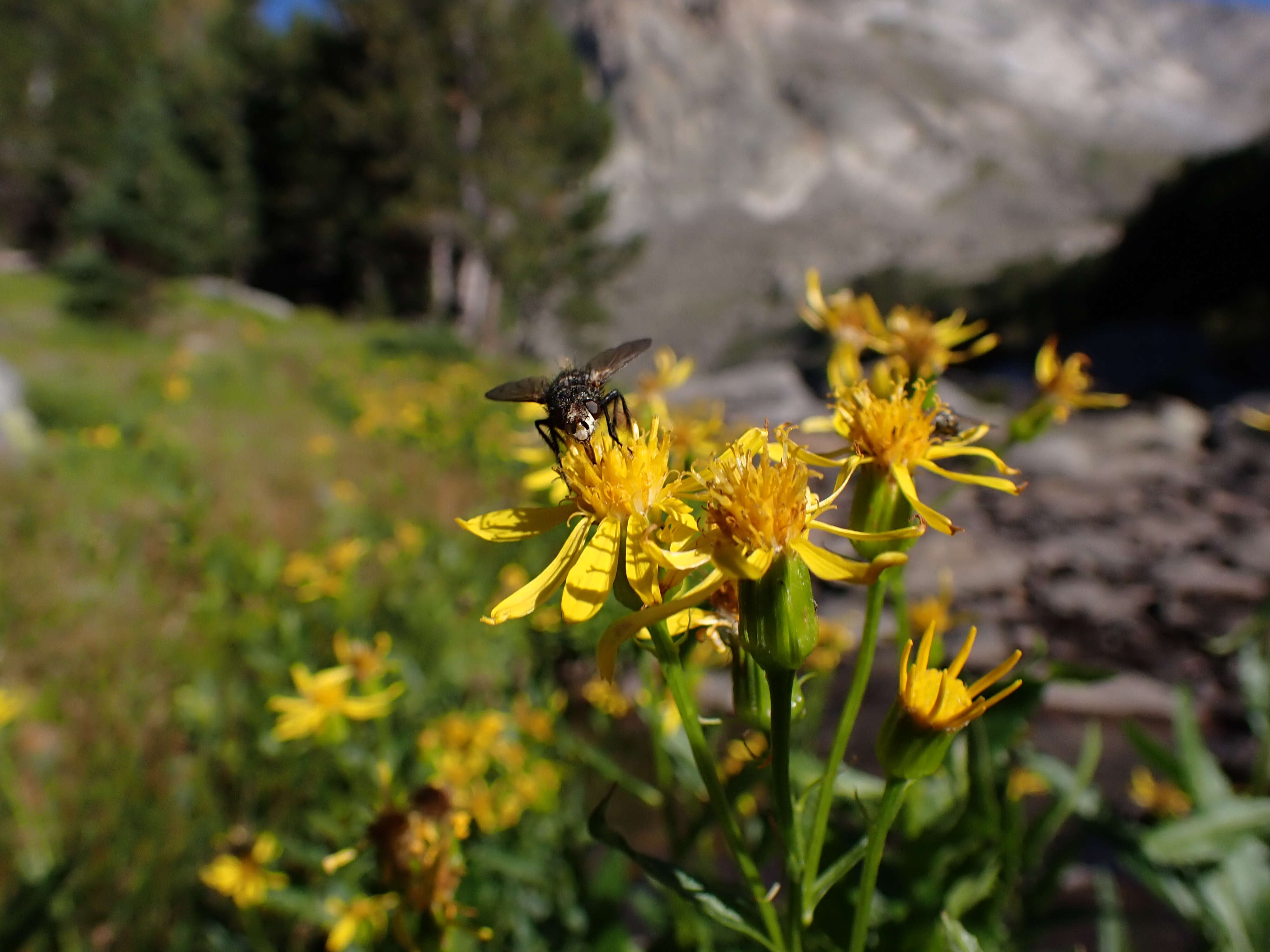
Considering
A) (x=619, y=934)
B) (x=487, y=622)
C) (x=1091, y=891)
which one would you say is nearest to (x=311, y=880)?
(x=619, y=934)

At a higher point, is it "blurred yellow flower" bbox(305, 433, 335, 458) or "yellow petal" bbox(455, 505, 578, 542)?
"blurred yellow flower" bbox(305, 433, 335, 458)

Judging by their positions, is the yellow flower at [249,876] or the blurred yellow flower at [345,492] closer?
the yellow flower at [249,876]

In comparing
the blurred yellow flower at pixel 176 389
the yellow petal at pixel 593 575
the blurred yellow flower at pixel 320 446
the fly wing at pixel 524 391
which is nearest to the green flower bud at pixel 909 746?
the yellow petal at pixel 593 575

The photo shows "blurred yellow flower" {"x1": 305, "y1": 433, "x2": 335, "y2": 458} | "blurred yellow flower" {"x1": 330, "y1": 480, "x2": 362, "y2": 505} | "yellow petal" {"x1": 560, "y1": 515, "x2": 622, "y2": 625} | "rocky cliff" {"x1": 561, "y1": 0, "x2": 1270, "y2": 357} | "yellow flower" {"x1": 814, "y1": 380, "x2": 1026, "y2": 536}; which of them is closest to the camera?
"yellow petal" {"x1": 560, "y1": 515, "x2": 622, "y2": 625}

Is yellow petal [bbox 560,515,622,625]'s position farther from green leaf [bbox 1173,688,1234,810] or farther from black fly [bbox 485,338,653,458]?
green leaf [bbox 1173,688,1234,810]

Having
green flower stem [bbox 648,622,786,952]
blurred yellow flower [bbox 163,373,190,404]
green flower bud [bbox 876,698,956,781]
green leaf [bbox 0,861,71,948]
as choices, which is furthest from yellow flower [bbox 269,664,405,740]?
blurred yellow flower [bbox 163,373,190,404]

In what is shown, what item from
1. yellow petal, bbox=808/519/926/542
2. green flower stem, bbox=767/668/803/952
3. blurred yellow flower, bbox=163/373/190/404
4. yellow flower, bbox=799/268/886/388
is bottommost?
green flower stem, bbox=767/668/803/952

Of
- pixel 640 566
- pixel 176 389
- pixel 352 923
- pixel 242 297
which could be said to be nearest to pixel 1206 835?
pixel 640 566

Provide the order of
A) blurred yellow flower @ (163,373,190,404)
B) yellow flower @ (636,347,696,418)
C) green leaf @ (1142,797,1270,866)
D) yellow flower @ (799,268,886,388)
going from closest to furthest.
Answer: green leaf @ (1142,797,1270,866) < yellow flower @ (799,268,886,388) < yellow flower @ (636,347,696,418) < blurred yellow flower @ (163,373,190,404)

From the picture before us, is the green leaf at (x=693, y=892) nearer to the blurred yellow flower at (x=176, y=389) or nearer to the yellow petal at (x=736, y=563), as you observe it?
the yellow petal at (x=736, y=563)
